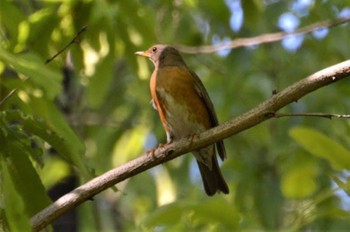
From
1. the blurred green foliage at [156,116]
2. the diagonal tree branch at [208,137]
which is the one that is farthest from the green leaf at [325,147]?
the diagonal tree branch at [208,137]

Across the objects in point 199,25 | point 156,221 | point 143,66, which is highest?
point 199,25

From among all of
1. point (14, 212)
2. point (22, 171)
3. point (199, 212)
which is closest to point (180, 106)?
point (199, 212)

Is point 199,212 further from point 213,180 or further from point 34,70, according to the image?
point 34,70

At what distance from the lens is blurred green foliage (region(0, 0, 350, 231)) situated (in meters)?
3.65

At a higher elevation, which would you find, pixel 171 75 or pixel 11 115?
pixel 171 75

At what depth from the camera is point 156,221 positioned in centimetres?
470

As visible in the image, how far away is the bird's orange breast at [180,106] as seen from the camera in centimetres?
573

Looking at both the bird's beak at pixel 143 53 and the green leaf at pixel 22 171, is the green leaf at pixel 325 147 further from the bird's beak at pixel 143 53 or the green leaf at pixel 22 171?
the bird's beak at pixel 143 53

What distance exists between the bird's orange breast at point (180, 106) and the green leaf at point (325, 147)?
1526 mm

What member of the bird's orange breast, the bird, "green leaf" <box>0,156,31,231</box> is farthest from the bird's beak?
"green leaf" <box>0,156,31,231</box>

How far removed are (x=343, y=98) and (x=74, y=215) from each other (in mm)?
2311

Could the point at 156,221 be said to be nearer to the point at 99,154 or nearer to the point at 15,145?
the point at 15,145

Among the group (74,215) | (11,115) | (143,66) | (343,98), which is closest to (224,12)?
(143,66)

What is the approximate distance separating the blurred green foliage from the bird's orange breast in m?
0.22
